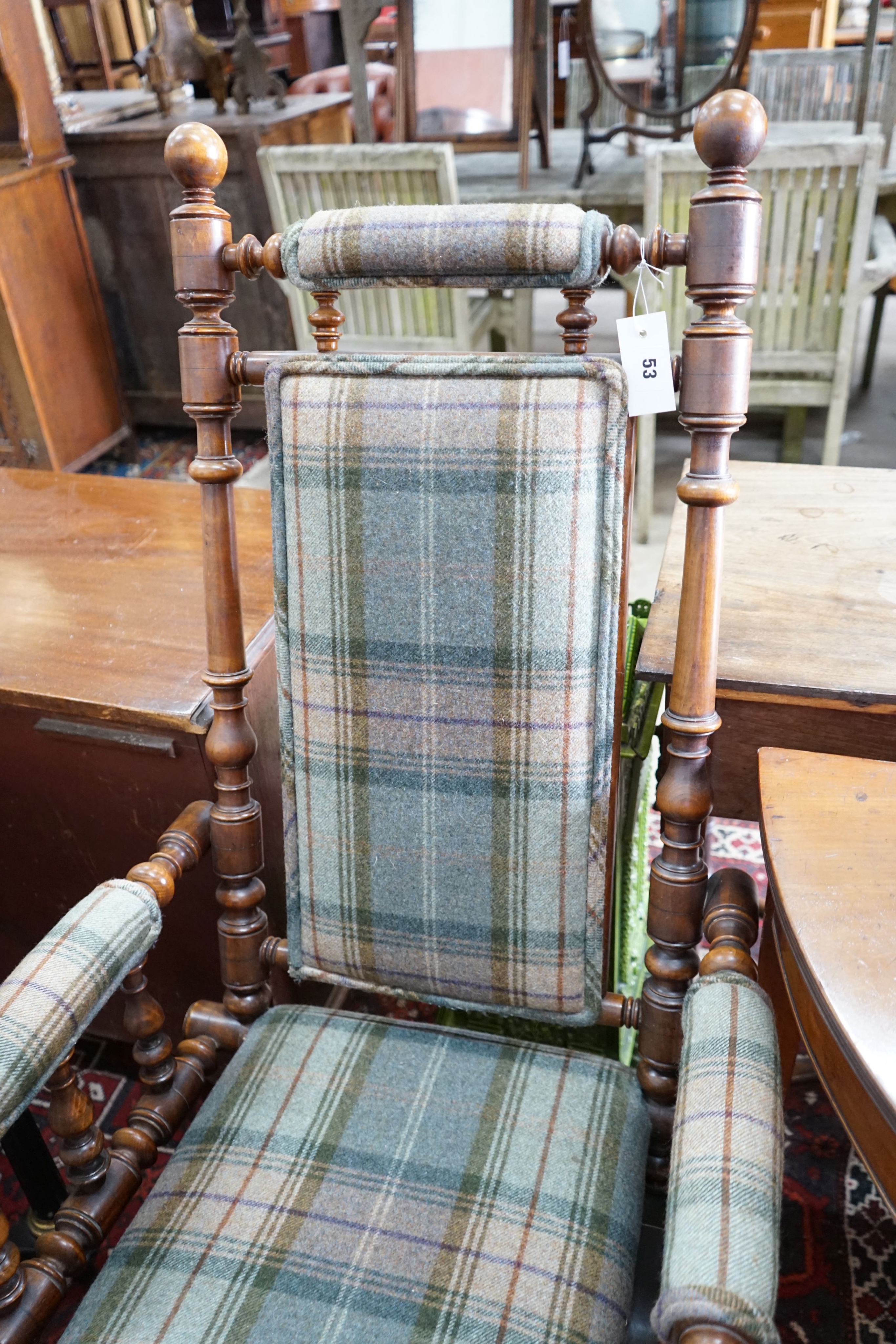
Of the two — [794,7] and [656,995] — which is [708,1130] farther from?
[794,7]

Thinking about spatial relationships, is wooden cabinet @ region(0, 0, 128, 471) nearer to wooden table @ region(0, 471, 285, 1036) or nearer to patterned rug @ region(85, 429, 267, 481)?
patterned rug @ region(85, 429, 267, 481)

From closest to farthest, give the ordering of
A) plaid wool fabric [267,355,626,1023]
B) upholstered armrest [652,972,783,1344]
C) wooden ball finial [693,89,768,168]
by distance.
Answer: upholstered armrest [652,972,783,1344], wooden ball finial [693,89,768,168], plaid wool fabric [267,355,626,1023]

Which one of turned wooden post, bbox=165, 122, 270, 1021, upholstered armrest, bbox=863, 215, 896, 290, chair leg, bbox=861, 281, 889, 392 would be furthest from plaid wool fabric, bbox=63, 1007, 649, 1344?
chair leg, bbox=861, 281, 889, 392

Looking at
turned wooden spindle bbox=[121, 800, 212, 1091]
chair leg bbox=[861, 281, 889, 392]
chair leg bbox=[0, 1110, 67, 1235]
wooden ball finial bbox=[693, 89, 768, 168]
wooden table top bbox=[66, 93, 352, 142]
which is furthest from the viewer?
chair leg bbox=[861, 281, 889, 392]

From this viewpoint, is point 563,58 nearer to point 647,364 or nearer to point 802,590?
point 802,590

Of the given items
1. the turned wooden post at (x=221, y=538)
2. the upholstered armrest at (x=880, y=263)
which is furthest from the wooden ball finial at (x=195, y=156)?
the upholstered armrest at (x=880, y=263)

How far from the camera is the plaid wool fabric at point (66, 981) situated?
74 cm

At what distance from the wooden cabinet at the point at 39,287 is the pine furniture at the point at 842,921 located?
270 centimetres

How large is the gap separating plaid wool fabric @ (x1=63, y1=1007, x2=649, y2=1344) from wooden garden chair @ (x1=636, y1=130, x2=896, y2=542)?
192cm

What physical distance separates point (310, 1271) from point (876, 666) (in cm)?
73

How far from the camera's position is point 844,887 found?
743mm

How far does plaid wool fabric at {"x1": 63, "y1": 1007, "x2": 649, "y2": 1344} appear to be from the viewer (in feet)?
2.41

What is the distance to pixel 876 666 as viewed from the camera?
0.97 meters

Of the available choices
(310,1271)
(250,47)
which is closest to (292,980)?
(310,1271)
